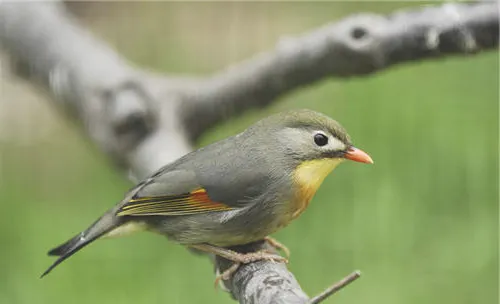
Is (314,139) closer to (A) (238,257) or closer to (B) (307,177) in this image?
(B) (307,177)

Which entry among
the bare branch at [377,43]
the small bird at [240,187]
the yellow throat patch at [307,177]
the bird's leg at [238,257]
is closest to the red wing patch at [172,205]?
the small bird at [240,187]

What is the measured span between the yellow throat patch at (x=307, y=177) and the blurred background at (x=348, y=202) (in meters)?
1.24

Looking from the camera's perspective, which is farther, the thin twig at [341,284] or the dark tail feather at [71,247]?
the dark tail feather at [71,247]

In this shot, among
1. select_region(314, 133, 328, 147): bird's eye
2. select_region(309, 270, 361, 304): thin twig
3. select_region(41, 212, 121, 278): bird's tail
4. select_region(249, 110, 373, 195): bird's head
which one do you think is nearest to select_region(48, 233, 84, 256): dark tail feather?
select_region(41, 212, 121, 278): bird's tail

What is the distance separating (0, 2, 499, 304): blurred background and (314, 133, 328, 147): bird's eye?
1244mm

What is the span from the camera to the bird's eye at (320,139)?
3.43m

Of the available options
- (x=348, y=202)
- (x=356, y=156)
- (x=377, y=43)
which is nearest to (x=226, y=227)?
(x=356, y=156)

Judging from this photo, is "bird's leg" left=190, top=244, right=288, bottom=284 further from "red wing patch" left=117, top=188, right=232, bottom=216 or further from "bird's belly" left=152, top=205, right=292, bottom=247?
"red wing patch" left=117, top=188, right=232, bottom=216

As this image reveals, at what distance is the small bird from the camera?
11.2 ft

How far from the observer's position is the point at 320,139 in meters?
3.44

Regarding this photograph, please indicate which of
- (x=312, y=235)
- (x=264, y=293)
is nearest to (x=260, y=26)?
(x=312, y=235)

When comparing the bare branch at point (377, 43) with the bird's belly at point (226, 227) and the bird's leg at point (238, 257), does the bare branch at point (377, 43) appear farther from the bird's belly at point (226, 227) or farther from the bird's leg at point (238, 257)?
the bird's leg at point (238, 257)

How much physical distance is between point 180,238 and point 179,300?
6.14ft

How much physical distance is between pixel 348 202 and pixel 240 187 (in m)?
2.71
